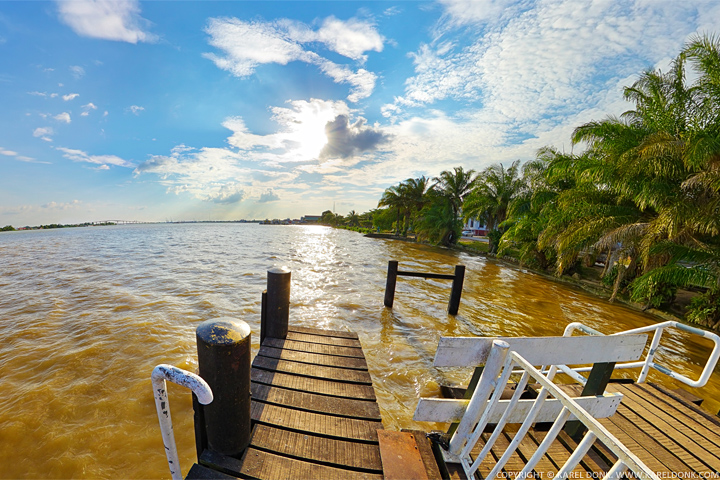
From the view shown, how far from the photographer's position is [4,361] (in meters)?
4.70

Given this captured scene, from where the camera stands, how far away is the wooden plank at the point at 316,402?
9.17 ft

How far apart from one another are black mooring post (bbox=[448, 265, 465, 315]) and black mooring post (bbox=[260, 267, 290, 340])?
4.95 m

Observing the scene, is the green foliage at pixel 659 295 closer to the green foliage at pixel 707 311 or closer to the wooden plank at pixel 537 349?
the green foliage at pixel 707 311

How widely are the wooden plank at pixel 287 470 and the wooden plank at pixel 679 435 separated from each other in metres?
2.82

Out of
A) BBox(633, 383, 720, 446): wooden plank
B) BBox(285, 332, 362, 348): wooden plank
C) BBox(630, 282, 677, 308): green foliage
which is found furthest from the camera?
BBox(630, 282, 677, 308): green foliage

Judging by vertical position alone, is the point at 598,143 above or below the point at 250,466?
above

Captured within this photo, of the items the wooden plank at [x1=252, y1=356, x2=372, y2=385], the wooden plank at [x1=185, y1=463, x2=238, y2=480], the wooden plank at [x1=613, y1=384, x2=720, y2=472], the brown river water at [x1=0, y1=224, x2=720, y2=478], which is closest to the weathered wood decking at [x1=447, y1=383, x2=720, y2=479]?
the wooden plank at [x1=613, y1=384, x2=720, y2=472]

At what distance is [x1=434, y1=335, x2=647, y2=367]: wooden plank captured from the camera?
6.53 feet

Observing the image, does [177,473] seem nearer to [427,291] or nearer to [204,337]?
[204,337]

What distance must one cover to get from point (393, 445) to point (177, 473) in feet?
5.39

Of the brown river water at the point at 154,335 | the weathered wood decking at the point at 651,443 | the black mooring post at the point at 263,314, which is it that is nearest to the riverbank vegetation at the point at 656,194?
the brown river water at the point at 154,335

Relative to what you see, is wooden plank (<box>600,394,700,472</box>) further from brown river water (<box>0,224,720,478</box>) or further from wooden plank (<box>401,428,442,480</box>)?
brown river water (<box>0,224,720,478</box>)

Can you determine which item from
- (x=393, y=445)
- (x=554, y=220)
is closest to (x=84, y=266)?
(x=393, y=445)

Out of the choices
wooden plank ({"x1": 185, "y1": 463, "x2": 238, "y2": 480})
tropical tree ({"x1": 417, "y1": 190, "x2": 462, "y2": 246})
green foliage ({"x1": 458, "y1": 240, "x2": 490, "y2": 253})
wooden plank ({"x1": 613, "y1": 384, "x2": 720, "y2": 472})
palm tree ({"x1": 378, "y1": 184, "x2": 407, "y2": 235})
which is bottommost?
green foliage ({"x1": 458, "y1": 240, "x2": 490, "y2": 253})
